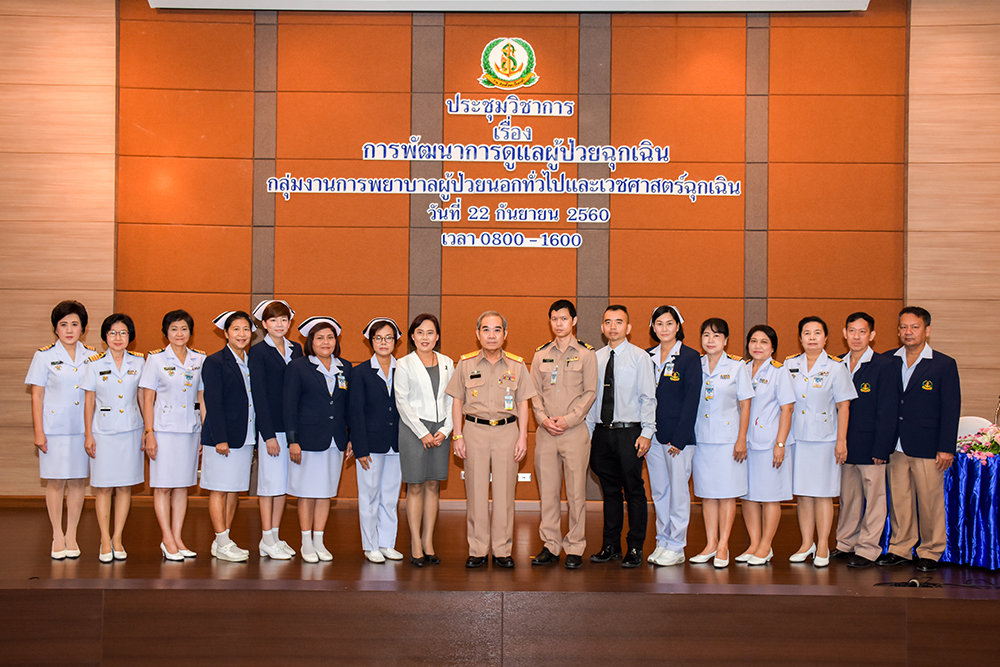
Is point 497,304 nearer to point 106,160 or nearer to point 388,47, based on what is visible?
point 388,47

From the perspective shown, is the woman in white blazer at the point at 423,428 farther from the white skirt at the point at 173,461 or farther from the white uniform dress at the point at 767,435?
the white uniform dress at the point at 767,435

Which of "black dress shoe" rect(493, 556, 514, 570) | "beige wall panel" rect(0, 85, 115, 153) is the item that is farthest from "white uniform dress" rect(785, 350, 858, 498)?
"beige wall panel" rect(0, 85, 115, 153)

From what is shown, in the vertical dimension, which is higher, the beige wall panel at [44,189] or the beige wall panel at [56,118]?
the beige wall panel at [56,118]

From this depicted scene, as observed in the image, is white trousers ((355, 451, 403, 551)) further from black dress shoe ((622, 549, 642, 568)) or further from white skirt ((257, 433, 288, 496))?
black dress shoe ((622, 549, 642, 568))

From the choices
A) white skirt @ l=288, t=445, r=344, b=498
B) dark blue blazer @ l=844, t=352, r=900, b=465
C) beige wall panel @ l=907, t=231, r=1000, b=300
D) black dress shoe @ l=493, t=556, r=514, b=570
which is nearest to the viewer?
black dress shoe @ l=493, t=556, r=514, b=570

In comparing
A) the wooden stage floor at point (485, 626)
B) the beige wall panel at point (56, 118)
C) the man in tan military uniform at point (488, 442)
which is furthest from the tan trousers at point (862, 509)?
the beige wall panel at point (56, 118)

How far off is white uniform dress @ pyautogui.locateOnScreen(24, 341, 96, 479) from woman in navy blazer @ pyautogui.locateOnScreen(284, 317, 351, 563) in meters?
1.46

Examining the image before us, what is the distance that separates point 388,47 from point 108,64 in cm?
268

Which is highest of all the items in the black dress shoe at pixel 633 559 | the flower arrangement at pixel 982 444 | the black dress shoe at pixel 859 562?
the flower arrangement at pixel 982 444

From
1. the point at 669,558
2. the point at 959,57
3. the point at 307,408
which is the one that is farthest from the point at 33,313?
the point at 959,57

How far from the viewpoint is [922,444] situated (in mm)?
4926

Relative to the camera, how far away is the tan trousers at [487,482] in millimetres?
4770

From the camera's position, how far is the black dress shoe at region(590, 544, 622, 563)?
4938 mm

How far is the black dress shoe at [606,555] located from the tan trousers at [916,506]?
1.86m
